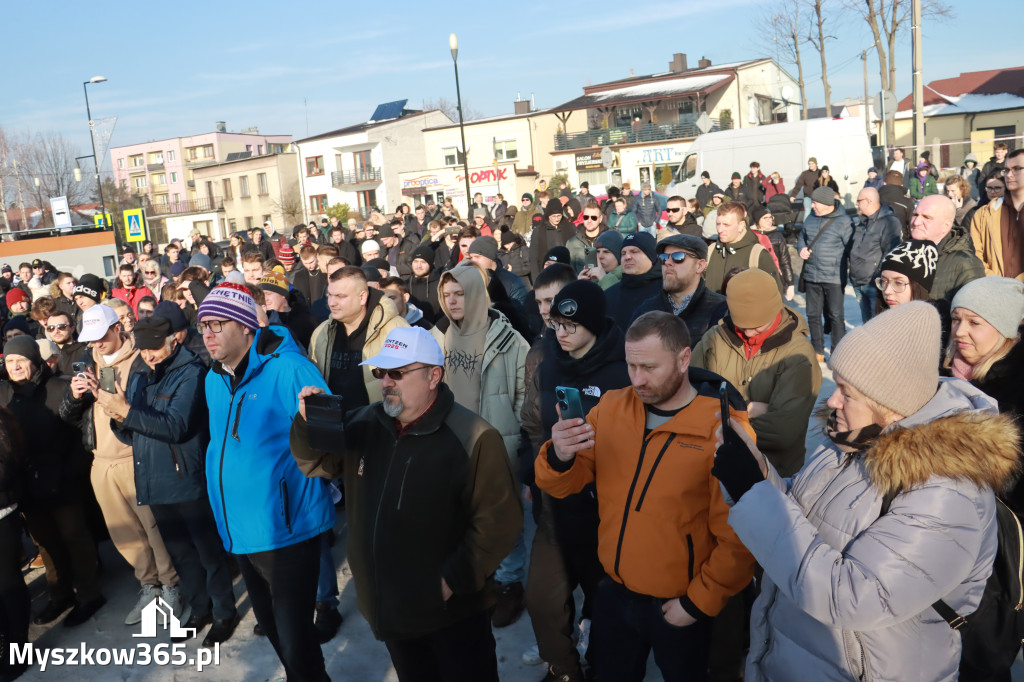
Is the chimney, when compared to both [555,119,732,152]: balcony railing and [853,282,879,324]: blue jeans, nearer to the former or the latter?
[555,119,732,152]: balcony railing

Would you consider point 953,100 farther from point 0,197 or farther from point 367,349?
point 0,197

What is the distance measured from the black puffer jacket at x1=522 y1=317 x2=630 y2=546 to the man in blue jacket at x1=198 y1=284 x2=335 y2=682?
3.56 ft

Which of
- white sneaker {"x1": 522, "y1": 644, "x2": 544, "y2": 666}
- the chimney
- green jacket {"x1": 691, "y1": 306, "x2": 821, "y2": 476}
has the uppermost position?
the chimney

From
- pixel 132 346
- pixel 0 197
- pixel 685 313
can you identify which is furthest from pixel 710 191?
pixel 0 197

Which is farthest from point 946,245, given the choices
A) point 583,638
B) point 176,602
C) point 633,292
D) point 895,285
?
point 176,602

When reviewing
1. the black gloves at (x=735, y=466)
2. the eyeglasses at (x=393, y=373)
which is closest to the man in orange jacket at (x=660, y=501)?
the black gloves at (x=735, y=466)

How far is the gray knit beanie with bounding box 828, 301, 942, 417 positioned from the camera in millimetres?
2014

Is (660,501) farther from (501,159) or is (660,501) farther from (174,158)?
(174,158)

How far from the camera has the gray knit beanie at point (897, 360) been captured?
2014mm

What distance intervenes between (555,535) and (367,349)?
1863mm

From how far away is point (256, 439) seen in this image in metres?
3.53

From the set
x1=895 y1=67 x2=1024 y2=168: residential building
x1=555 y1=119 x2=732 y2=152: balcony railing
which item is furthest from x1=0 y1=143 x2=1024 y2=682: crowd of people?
x1=895 y1=67 x2=1024 y2=168: residential building

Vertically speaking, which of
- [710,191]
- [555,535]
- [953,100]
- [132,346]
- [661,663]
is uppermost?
[953,100]

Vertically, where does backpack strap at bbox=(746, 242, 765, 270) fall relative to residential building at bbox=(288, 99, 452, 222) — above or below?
below
